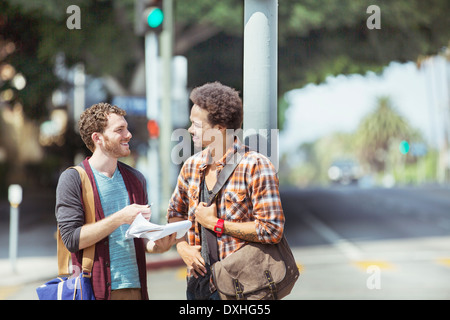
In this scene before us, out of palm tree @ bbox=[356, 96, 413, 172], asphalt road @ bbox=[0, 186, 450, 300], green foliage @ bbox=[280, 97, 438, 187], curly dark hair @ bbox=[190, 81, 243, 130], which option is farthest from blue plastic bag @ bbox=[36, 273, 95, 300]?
palm tree @ bbox=[356, 96, 413, 172]

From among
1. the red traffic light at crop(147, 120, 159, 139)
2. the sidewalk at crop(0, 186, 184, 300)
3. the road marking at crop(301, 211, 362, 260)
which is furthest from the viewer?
the road marking at crop(301, 211, 362, 260)

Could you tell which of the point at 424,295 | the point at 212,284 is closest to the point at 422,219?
the point at 424,295

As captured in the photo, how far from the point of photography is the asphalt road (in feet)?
31.4

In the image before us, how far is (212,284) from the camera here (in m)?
3.23

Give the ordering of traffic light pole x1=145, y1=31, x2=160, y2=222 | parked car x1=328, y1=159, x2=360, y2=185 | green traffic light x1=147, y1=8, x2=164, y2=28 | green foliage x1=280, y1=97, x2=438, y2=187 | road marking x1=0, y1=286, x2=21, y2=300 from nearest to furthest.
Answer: green traffic light x1=147, y1=8, x2=164, y2=28 < road marking x1=0, y1=286, x2=21, y2=300 < traffic light pole x1=145, y1=31, x2=160, y2=222 < parked car x1=328, y1=159, x2=360, y2=185 < green foliage x1=280, y1=97, x2=438, y2=187

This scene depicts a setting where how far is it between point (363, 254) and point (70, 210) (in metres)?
11.9

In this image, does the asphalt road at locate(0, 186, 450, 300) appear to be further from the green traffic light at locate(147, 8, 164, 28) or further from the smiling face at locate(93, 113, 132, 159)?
the green traffic light at locate(147, 8, 164, 28)

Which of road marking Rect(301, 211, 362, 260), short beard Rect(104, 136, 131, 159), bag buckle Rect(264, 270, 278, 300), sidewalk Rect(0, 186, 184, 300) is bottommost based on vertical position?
road marking Rect(301, 211, 362, 260)

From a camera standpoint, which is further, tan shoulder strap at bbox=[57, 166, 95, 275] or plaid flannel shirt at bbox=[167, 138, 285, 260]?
tan shoulder strap at bbox=[57, 166, 95, 275]

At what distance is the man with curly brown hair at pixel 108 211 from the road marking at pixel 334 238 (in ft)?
35.8

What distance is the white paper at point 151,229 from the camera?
3.03 metres

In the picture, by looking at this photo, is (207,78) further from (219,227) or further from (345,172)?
(345,172)

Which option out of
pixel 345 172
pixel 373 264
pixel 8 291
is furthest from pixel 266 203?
pixel 345 172

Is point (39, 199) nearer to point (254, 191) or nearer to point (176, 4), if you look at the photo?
point (176, 4)
